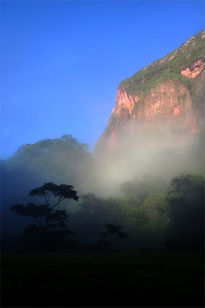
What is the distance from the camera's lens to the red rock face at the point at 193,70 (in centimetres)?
9522

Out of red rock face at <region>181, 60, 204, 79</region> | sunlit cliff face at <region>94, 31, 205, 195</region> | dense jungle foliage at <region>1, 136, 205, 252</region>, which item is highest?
red rock face at <region>181, 60, 204, 79</region>

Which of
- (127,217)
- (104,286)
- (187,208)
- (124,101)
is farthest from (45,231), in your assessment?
(124,101)

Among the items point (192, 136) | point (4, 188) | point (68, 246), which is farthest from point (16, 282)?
point (192, 136)

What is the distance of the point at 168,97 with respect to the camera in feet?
319

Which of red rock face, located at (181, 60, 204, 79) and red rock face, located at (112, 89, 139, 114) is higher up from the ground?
red rock face, located at (181, 60, 204, 79)

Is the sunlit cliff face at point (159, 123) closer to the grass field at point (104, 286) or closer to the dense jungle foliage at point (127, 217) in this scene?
the dense jungle foliage at point (127, 217)

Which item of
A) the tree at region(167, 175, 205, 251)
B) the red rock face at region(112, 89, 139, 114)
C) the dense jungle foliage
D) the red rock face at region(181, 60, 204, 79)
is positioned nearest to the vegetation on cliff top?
the red rock face at region(181, 60, 204, 79)

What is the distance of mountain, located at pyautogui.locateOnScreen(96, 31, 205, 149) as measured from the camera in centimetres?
9243

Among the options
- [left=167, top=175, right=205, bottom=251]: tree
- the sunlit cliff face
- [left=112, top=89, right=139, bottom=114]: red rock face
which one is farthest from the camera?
[left=112, top=89, right=139, bottom=114]: red rock face

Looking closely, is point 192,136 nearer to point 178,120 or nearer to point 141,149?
point 178,120

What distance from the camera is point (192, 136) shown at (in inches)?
3393

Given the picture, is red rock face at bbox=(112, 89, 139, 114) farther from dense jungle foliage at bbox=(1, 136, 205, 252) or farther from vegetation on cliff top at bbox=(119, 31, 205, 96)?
dense jungle foliage at bbox=(1, 136, 205, 252)

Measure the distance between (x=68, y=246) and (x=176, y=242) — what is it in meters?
16.3

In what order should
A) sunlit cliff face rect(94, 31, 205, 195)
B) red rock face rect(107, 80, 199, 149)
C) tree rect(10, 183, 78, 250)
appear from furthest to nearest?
red rock face rect(107, 80, 199, 149) → sunlit cliff face rect(94, 31, 205, 195) → tree rect(10, 183, 78, 250)
